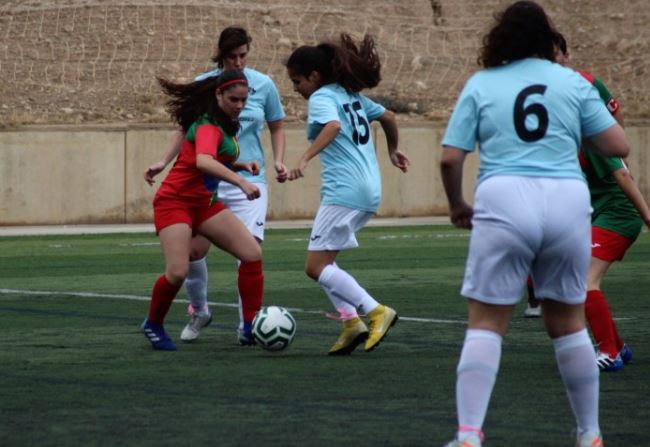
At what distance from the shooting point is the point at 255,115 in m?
11.3

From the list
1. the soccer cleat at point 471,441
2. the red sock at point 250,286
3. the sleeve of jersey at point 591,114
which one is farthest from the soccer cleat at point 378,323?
the soccer cleat at point 471,441

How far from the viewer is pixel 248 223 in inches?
435

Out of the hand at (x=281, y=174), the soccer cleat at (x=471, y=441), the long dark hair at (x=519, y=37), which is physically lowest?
the soccer cleat at (x=471, y=441)

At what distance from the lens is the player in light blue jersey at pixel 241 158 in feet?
35.5

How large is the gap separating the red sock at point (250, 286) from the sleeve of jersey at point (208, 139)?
83 centimetres

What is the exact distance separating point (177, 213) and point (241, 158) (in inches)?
50.9

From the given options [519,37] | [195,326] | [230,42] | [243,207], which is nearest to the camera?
[519,37]

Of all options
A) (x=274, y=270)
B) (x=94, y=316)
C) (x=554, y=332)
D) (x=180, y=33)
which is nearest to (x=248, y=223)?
(x=94, y=316)

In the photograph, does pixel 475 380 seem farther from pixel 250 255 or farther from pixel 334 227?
pixel 250 255

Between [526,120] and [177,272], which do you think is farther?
[177,272]

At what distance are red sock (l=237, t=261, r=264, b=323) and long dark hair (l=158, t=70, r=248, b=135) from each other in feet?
2.78

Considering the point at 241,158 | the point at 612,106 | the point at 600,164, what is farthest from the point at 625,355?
the point at 241,158

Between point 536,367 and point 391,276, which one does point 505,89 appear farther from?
point 391,276

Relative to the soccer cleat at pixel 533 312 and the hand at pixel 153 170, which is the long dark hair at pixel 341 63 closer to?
the hand at pixel 153 170
